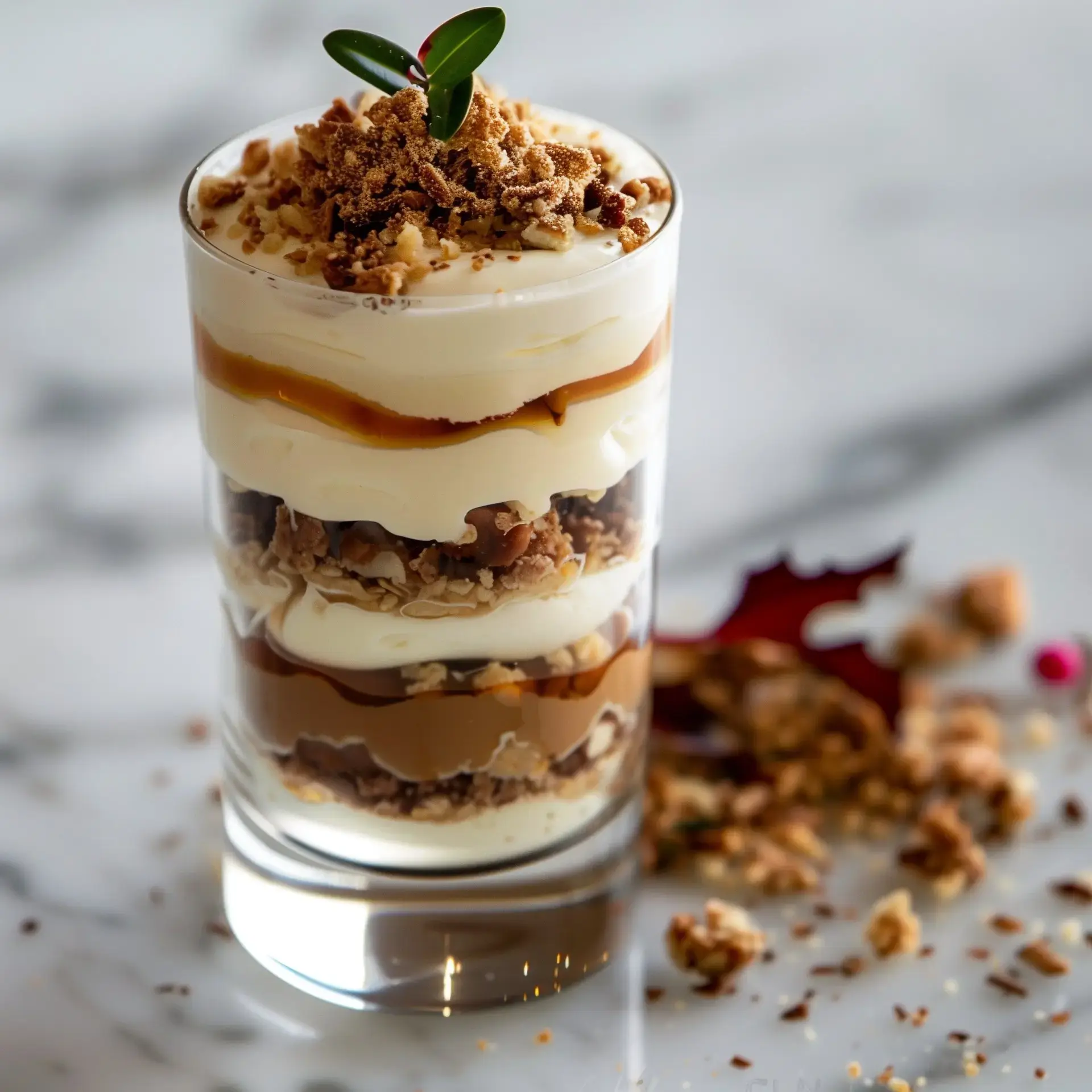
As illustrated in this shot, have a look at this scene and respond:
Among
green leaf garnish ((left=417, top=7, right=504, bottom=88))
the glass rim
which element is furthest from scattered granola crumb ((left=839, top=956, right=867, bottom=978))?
green leaf garnish ((left=417, top=7, right=504, bottom=88))

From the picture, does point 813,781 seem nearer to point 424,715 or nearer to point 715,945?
point 715,945

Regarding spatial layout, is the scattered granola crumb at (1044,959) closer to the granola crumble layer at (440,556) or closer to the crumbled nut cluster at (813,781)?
the crumbled nut cluster at (813,781)

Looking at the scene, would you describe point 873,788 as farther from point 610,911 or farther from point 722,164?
point 722,164

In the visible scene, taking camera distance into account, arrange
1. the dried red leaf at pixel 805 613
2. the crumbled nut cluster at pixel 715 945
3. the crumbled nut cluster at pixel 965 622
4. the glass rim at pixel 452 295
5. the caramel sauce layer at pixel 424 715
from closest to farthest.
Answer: the glass rim at pixel 452 295, the caramel sauce layer at pixel 424 715, the crumbled nut cluster at pixel 715 945, the dried red leaf at pixel 805 613, the crumbled nut cluster at pixel 965 622

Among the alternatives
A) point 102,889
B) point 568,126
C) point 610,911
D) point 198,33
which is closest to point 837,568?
point 610,911

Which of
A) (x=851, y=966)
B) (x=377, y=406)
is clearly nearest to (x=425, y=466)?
(x=377, y=406)

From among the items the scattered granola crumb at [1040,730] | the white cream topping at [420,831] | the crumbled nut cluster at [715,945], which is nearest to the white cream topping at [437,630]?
the white cream topping at [420,831]
